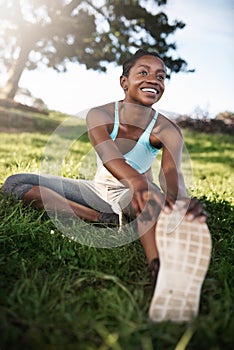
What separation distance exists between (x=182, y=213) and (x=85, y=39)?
11.7 metres

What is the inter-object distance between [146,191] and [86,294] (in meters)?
0.52

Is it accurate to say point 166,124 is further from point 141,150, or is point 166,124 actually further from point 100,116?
point 100,116

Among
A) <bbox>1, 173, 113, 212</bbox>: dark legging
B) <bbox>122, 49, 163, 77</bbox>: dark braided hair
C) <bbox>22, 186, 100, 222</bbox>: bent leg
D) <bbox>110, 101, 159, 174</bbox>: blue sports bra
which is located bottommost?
<bbox>22, 186, 100, 222</bbox>: bent leg

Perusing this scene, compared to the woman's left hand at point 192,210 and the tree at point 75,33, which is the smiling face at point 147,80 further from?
the tree at point 75,33

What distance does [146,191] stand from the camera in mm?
1989

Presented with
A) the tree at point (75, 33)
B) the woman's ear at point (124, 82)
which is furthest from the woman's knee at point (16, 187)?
the tree at point (75, 33)

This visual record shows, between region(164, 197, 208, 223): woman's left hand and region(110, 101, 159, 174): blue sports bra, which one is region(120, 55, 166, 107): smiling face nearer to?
region(110, 101, 159, 174): blue sports bra

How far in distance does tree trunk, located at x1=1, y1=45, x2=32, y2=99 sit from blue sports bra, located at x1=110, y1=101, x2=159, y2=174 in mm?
12772

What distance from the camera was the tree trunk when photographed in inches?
583

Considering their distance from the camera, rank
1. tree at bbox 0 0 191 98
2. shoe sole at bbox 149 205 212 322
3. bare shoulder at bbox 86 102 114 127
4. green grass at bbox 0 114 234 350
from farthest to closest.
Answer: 1. tree at bbox 0 0 191 98
2. bare shoulder at bbox 86 102 114 127
3. shoe sole at bbox 149 205 212 322
4. green grass at bbox 0 114 234 350

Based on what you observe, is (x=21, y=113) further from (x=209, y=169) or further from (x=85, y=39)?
(x=209, y=169)

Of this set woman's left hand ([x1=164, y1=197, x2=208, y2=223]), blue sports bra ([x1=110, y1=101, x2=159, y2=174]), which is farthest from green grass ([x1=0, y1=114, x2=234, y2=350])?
blue sports bra ([x1=110, y1=101, x2=159, y2=174])

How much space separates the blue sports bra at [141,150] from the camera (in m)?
2.71

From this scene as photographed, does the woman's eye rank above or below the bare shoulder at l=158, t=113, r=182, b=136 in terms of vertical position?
above
